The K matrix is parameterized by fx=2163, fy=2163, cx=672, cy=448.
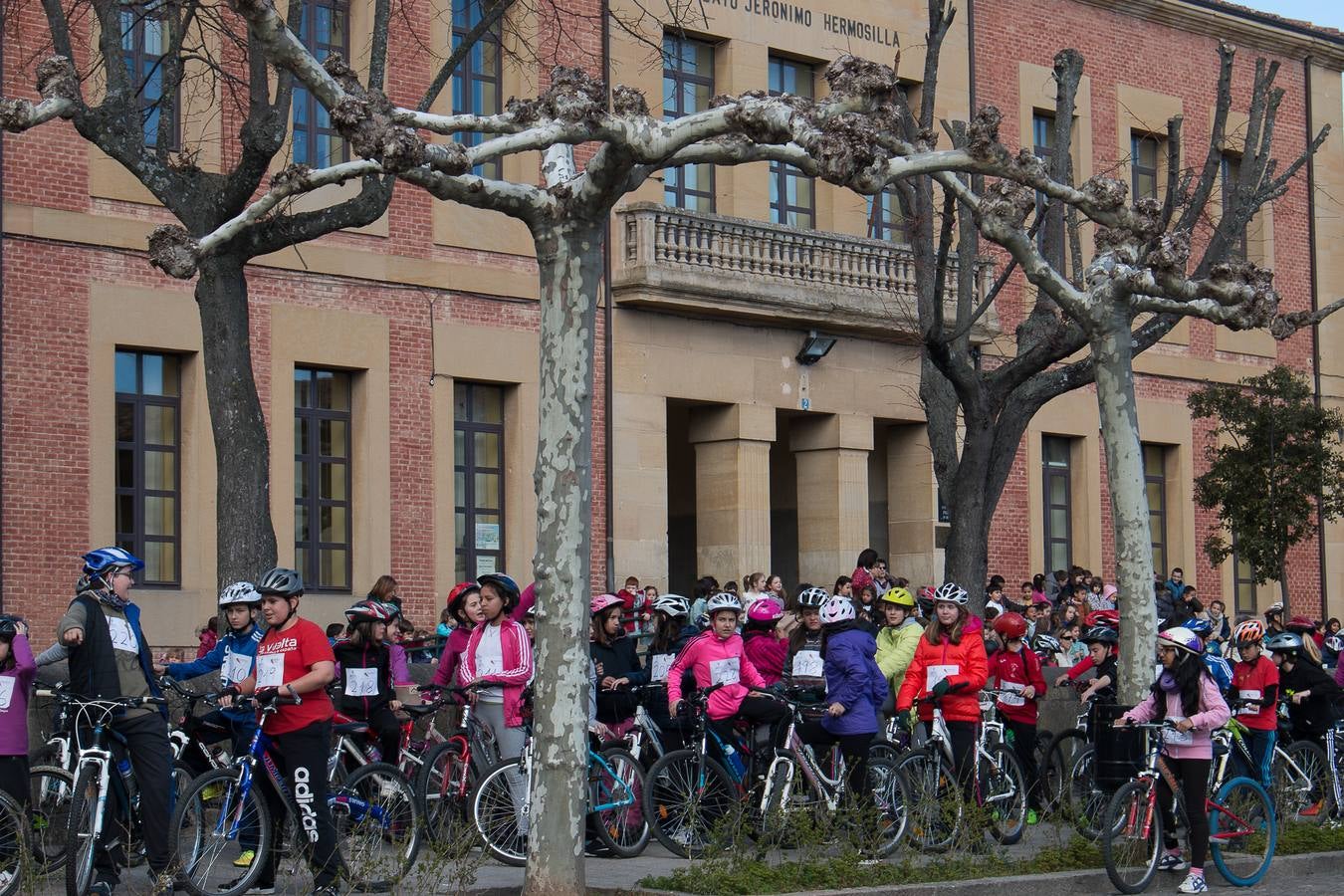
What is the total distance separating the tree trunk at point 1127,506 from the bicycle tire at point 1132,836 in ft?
6.82

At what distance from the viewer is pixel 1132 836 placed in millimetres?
13539

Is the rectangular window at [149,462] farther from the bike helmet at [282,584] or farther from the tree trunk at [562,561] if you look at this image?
the tree trunk at [562,561]

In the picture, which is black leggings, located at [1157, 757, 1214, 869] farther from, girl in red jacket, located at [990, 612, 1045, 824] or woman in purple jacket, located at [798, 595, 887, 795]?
girl in red jacket, located at [990, 612, 1045, 824]

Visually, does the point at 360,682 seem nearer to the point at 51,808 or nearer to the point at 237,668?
the point at 237,668

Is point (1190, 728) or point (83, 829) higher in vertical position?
point (1190, 728)

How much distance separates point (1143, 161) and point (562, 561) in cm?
2552

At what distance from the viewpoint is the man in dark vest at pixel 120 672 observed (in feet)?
38.2

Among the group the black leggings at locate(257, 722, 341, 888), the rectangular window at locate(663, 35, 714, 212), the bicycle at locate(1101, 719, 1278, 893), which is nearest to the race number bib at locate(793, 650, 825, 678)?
the bicycle at locate(1101, 719, 1278, 893)

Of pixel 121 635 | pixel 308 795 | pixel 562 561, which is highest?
pixel 562 561

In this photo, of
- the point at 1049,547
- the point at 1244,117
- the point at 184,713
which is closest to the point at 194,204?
the point at 184,713

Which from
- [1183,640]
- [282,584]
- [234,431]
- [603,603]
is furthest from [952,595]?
[234,431]

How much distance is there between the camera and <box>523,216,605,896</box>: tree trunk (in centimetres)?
1129

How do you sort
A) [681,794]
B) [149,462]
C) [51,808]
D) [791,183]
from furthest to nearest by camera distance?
[791,183] → [149,462] → [681,794] → [51,808]

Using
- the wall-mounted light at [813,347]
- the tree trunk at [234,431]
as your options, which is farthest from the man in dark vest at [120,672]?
the wall-mounted light at [813,347]
